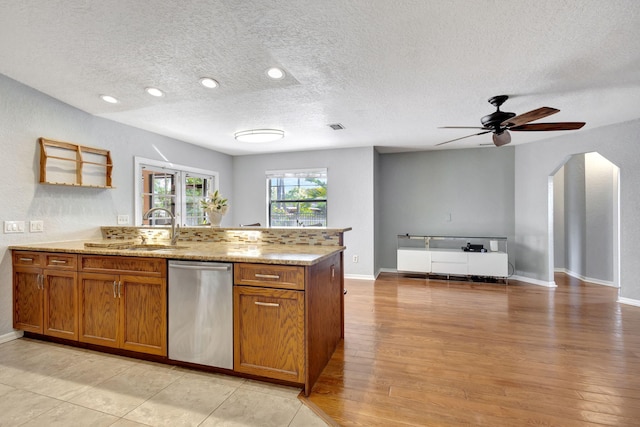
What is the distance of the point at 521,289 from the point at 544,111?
3.24m

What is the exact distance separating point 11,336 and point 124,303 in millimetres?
1519

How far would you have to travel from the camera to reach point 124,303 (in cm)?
237

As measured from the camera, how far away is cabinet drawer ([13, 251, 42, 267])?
2.72m

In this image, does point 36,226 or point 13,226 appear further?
point 36,226

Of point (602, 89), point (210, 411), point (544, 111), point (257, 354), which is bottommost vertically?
point (210, 411)

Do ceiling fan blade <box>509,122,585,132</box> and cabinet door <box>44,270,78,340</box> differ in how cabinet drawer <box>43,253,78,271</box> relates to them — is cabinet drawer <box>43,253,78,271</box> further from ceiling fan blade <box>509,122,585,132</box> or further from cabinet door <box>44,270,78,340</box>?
ceiling fan blade <box>509,122,585,132</box>

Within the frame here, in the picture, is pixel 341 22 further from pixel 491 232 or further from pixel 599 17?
pixel 491 232

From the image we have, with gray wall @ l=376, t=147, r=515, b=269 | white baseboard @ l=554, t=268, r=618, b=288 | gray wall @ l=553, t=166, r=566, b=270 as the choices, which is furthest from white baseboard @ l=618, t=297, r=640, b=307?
gray wall @ l=553, t=166, r=566, b=270

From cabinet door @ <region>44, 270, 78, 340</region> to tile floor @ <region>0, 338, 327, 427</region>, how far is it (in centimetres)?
24

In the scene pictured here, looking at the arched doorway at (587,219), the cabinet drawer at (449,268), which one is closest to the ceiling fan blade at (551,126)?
the arched doorway at (587,219)

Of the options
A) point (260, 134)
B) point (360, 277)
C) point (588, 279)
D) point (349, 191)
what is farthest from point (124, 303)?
point (588, 279)

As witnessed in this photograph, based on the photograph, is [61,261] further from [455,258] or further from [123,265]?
[455,258]

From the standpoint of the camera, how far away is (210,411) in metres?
1.79

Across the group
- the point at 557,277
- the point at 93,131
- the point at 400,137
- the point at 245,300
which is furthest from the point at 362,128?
the point at 557,277
